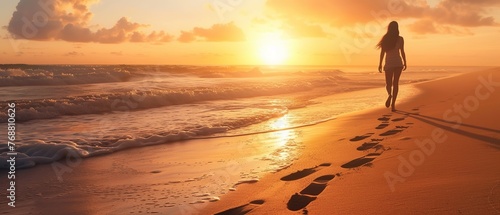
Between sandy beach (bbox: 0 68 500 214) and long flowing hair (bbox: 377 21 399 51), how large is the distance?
2.90m

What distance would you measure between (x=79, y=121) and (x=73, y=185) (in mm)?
6082

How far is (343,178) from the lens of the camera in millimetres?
3648

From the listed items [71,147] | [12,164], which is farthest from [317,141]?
[12,164]

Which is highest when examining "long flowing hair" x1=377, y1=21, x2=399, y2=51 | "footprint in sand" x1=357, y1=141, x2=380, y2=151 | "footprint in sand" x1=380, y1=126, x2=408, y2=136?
"long flowing hair" x1=377, y1=21, x2=399, y2=51

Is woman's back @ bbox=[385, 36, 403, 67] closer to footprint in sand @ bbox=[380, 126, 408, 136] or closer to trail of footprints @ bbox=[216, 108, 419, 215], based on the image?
footprint in sand @ bbox=[380, 126, 408, 136]

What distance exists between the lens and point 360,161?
427 centimetres

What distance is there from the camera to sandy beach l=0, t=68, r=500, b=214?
2.93m

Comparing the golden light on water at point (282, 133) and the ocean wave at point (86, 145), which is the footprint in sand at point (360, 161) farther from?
the ocean wave at point (86, 145)

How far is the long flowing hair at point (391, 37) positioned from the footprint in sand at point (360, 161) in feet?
16.5

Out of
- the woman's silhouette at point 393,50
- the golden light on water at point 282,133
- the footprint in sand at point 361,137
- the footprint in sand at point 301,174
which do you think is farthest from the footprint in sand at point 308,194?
the woman's silhouette at point 393,50

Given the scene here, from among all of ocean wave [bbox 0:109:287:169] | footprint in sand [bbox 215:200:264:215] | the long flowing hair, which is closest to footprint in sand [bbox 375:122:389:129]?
the long flowing hair

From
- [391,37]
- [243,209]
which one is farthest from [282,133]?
[243,209]

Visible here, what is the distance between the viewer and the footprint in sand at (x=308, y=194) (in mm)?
3044

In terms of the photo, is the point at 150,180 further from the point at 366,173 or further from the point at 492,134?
the point at 492,134
